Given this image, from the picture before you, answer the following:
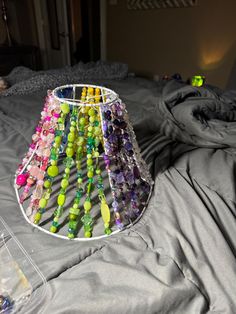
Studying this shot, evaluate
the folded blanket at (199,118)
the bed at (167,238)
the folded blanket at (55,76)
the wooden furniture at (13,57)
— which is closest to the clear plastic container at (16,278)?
the bed at (167,238)

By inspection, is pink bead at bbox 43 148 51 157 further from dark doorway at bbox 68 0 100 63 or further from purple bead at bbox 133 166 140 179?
dark doorway at bbox 68 0 100 63

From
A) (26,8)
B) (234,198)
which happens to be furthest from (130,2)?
(234,198)

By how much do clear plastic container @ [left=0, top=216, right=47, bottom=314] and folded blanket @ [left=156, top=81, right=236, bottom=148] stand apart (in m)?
0.67

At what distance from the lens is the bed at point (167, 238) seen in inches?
18.0

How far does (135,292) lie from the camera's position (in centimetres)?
46

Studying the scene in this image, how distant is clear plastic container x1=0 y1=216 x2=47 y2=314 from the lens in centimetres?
46

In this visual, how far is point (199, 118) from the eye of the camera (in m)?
0.92

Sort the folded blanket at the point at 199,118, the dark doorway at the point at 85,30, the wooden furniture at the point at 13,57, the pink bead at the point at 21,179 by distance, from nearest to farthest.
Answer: the pink bead at the point at 21,179
the folded blanket at the point at 199,118
the wooden furniture at the point at 13,57
the dark doorway at the point at 85,30

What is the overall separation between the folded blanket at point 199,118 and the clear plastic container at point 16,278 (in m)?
0.67

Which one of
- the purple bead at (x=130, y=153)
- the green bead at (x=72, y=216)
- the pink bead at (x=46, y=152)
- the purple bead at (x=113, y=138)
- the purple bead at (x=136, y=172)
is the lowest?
the green bead at (x=72, y=216)

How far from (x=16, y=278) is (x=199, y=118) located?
2.46 feet

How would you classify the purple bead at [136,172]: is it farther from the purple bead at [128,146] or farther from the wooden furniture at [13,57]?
the wooden furniture at [13,57]

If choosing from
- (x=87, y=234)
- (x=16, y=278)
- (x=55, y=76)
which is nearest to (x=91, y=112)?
(x=87, y=234)

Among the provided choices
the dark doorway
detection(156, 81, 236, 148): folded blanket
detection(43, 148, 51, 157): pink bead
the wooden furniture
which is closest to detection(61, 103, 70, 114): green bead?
detection(43, 148, 51, 157): pink bead
